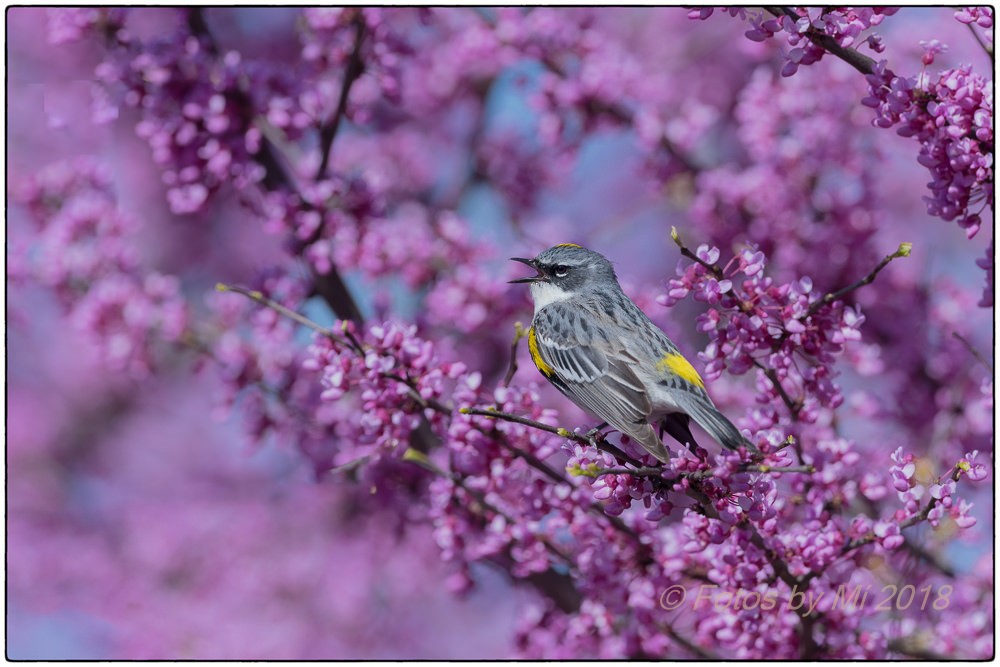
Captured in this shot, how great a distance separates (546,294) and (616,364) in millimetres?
891

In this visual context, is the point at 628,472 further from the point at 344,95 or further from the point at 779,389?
the point at 344,95

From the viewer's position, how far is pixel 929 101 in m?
3.02

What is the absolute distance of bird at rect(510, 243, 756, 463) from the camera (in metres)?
3.09

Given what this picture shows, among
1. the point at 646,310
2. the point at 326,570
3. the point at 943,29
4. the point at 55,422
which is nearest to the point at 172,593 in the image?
the point at 326,570

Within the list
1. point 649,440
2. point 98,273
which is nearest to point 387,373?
point 649,440

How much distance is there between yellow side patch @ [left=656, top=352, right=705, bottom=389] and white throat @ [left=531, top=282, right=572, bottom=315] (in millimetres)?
762

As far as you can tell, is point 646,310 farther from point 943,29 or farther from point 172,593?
point 172,593

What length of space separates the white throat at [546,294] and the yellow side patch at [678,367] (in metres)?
0.76

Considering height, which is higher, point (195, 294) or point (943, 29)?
point (943, 29)

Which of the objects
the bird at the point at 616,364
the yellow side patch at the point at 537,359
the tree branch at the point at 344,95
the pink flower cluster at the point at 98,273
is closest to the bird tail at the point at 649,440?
the bird at the point at 616,364

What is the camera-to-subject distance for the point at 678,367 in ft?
11.3

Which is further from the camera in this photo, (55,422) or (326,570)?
(55,422)

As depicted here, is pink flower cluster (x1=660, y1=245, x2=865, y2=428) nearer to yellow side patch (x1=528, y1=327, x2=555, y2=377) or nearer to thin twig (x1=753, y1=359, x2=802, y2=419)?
thin twig (x1=753, y1=359, x2=802, y2=419)

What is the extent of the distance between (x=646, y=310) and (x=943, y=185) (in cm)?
178
